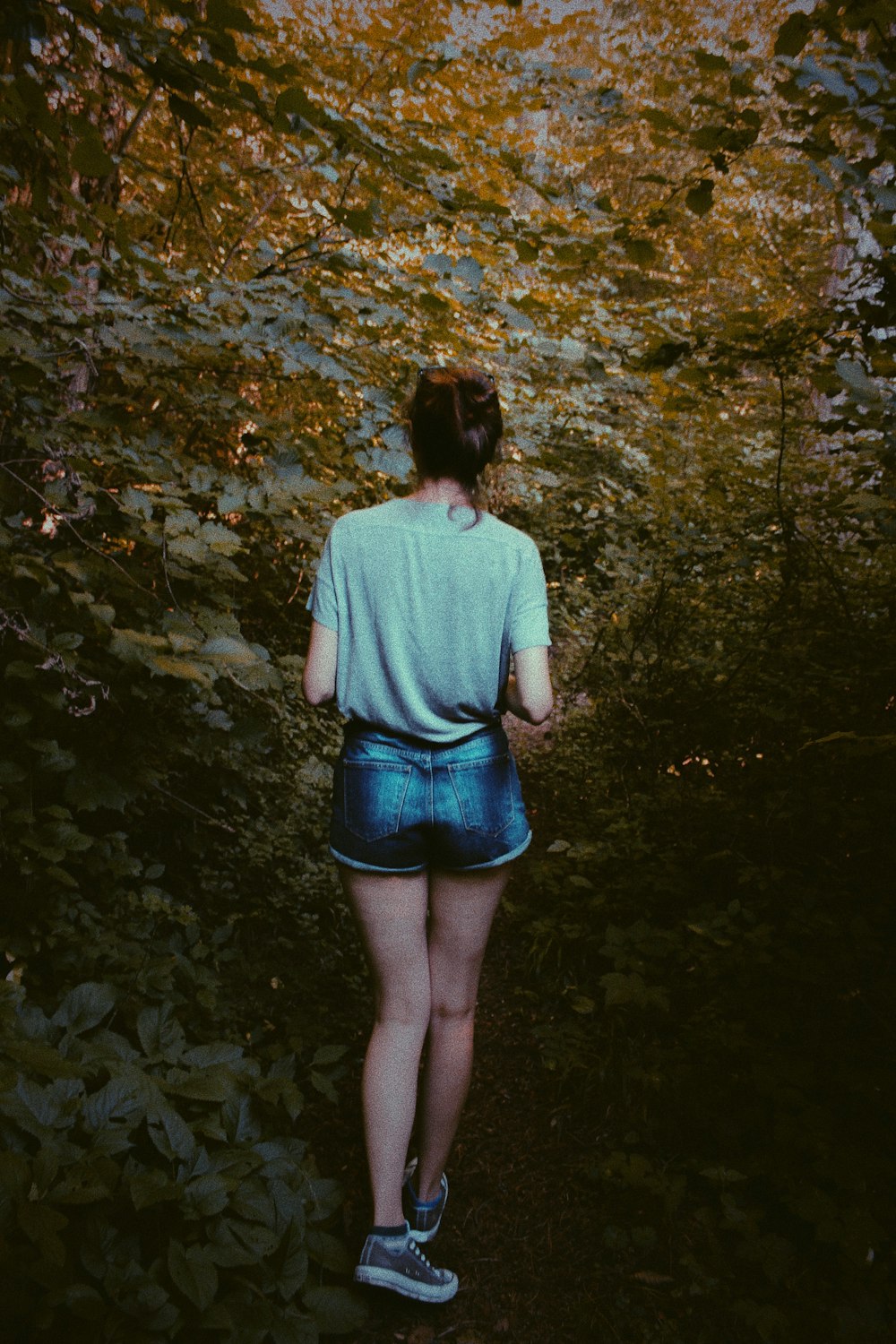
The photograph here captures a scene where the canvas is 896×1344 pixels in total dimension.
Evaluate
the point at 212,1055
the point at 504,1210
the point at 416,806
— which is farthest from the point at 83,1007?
the point at 504,1210

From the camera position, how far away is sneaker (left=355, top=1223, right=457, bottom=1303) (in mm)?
1616

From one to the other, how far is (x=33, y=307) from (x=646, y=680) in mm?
3595

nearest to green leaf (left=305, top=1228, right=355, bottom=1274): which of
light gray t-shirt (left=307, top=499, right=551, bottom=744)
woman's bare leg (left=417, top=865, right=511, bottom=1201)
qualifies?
woman's bare leg (left=417, top=865, right=511, bottom=1201)

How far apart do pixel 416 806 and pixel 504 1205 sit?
1395 mm

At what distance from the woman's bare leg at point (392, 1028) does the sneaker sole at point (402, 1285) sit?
0.29 feet

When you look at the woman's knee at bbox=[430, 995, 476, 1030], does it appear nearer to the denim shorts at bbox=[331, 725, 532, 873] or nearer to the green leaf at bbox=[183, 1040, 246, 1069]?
the denim shorts at bbox=[331, 725, 532, 873]

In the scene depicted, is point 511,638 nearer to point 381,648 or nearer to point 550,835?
point 381,648

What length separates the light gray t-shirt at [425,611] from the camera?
1580 millimetres

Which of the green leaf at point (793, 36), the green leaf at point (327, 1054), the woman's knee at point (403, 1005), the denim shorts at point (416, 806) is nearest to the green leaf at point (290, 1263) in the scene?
the woman's knee at point (403, 1005)

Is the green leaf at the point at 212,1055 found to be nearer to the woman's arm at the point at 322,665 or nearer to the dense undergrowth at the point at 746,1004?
the woman's arm at the point at 322,665

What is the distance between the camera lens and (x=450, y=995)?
173cm

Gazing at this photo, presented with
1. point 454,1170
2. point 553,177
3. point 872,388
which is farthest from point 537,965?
point 553,177

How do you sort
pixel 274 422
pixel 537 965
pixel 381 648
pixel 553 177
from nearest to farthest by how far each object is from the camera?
pixel 381 648, pixel 553 177, pixel 274 422, pixel 537 965

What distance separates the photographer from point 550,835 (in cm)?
432
